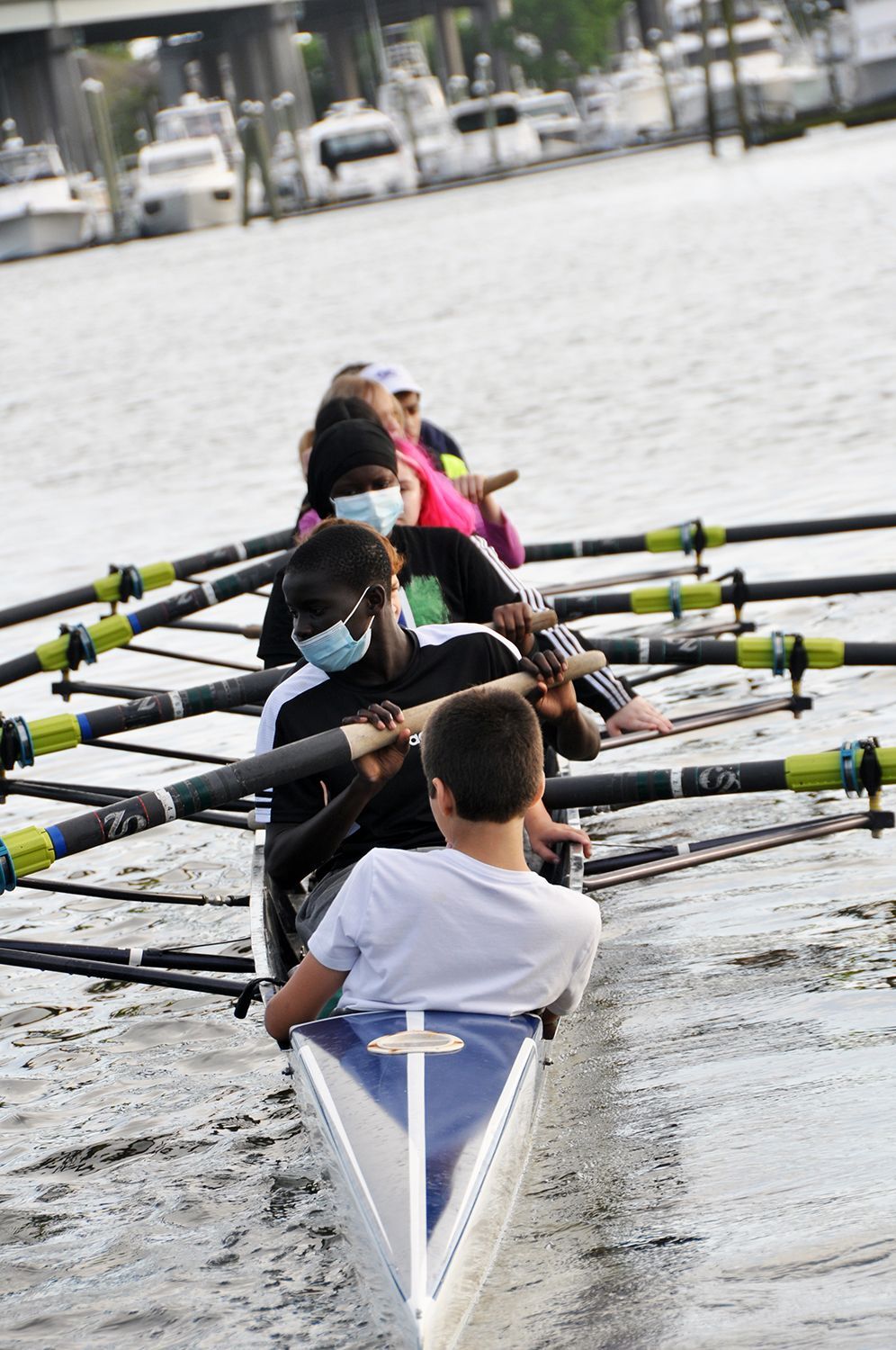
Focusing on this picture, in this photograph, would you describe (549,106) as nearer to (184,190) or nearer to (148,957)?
(184,190)

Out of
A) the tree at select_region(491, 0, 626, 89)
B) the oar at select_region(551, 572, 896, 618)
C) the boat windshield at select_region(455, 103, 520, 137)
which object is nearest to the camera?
the oar at select_region(551, 572, 896, 618)

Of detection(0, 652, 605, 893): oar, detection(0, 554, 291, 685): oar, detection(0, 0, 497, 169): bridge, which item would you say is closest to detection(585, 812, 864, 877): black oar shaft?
detection(0, 652, 605, 893): oar

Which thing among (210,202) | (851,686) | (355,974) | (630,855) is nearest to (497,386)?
(851,686)

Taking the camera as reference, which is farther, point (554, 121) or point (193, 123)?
point (554, 121)

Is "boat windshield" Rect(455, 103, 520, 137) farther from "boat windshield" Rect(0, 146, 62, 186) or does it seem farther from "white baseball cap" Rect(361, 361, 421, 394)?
"white baseball cap" Rect(361, 361, 421, 394)

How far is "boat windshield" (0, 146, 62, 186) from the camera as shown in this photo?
56250 millimetres

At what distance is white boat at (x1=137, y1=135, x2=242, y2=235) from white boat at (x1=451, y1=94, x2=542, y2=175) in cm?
851

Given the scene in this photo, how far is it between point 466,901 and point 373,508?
177 centimetres

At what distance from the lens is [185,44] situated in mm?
77500

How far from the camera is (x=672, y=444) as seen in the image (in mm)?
15836

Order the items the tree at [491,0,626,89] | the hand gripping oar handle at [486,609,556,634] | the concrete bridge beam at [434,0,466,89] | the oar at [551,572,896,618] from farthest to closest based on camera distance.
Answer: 1. the tree at [491,0,626,89]
2. the concrete bridge beam at [434,0,466,89]
3. the oar at [551,572,896,618]
4. the hand gripping oar handle at [486,609,556,634]

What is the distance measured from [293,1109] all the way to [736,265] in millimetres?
24950

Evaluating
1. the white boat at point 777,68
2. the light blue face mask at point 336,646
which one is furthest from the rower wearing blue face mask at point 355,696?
the white boat at point 777,68

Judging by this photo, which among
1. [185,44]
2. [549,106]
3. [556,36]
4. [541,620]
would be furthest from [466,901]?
[556,36]
